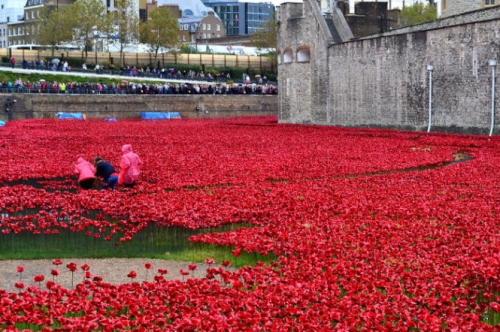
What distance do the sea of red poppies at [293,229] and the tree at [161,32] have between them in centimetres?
6695

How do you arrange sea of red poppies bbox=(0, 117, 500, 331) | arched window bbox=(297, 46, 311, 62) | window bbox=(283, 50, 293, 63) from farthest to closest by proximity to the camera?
1. window bbox=(283, 50, 293, 63)
2. arched window bbox=(297, 46, 311, 62)
3. sea of red poppies bbox=(0, 117, 500, 331)

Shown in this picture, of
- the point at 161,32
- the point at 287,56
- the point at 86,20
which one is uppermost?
the point at 86,20

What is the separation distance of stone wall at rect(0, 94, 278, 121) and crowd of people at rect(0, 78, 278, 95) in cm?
176

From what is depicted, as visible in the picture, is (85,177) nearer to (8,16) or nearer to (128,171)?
(128,171)

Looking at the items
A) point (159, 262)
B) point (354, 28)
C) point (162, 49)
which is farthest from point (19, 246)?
point (162, 49)

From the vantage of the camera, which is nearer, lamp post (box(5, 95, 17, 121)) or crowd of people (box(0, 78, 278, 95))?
lamp post (box(5, 95, 17, 121))

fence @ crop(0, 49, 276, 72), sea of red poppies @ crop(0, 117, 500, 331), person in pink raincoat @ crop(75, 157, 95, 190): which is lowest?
sea of red poppies @ crop(0, 117, 500, 331)

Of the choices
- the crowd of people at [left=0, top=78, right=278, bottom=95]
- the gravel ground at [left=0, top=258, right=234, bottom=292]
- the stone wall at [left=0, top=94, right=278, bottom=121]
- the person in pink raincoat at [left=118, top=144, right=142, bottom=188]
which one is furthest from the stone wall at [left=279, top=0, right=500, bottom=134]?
the gravel ground at [left=0, top=258, right=234, bottom=292]

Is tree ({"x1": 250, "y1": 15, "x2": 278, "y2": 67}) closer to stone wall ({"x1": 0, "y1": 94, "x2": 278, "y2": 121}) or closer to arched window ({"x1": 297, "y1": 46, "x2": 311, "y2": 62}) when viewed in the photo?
stone wall ({"x1": 0, "y1": 94, "x2": 278, "y2": 121})

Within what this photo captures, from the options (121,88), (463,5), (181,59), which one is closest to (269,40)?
(181,59)

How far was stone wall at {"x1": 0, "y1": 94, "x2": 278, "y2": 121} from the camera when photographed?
65.2 metres

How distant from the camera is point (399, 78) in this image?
49.4 m

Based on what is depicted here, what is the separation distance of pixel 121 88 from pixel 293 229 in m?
59.1

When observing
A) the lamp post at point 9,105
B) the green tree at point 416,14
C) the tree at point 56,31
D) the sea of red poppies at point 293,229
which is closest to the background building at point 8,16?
the tree at point 56,31
